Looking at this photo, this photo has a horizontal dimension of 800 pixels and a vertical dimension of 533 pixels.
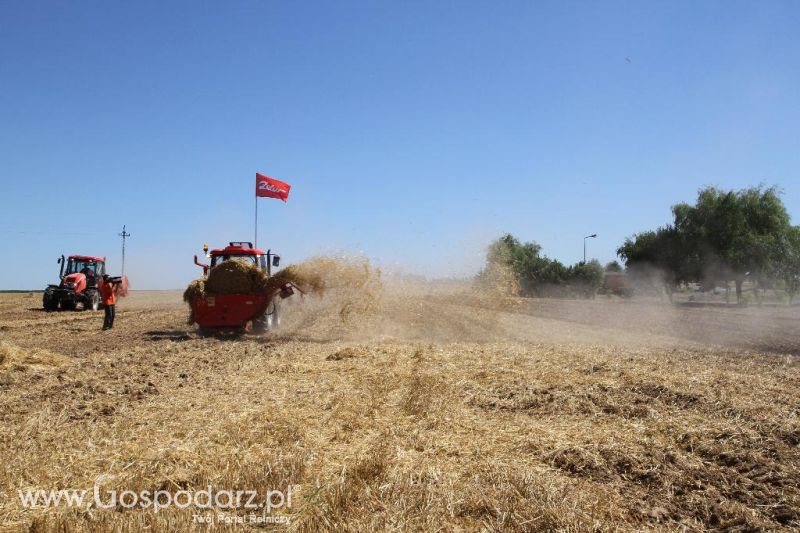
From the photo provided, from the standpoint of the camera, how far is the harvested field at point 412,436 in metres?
3.91

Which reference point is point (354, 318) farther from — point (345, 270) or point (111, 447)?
point (111, 447)

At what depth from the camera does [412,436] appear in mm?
5617

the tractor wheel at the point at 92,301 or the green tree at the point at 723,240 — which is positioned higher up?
the green tree at the point at 723,240

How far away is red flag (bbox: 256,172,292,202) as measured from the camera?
21.2m

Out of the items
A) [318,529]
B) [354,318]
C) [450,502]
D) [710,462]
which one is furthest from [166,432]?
[354,318]

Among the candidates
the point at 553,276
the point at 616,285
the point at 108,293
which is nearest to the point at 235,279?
the point at 108,293

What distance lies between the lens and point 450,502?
4.02 metres

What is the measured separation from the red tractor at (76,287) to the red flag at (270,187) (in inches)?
417

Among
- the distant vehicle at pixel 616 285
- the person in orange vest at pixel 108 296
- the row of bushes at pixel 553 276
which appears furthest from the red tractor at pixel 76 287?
the distant vehicle at pixel 616 285

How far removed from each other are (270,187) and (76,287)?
12471 millimetres

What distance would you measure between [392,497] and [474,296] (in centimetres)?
1717

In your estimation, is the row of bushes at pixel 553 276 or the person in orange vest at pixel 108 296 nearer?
the person in orange vest at pixel 108 296

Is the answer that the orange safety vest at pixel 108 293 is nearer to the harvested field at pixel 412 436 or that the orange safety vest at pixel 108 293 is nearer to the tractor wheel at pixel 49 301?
the harvested field at pixel 412 436

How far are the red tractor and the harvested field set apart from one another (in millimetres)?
17333
